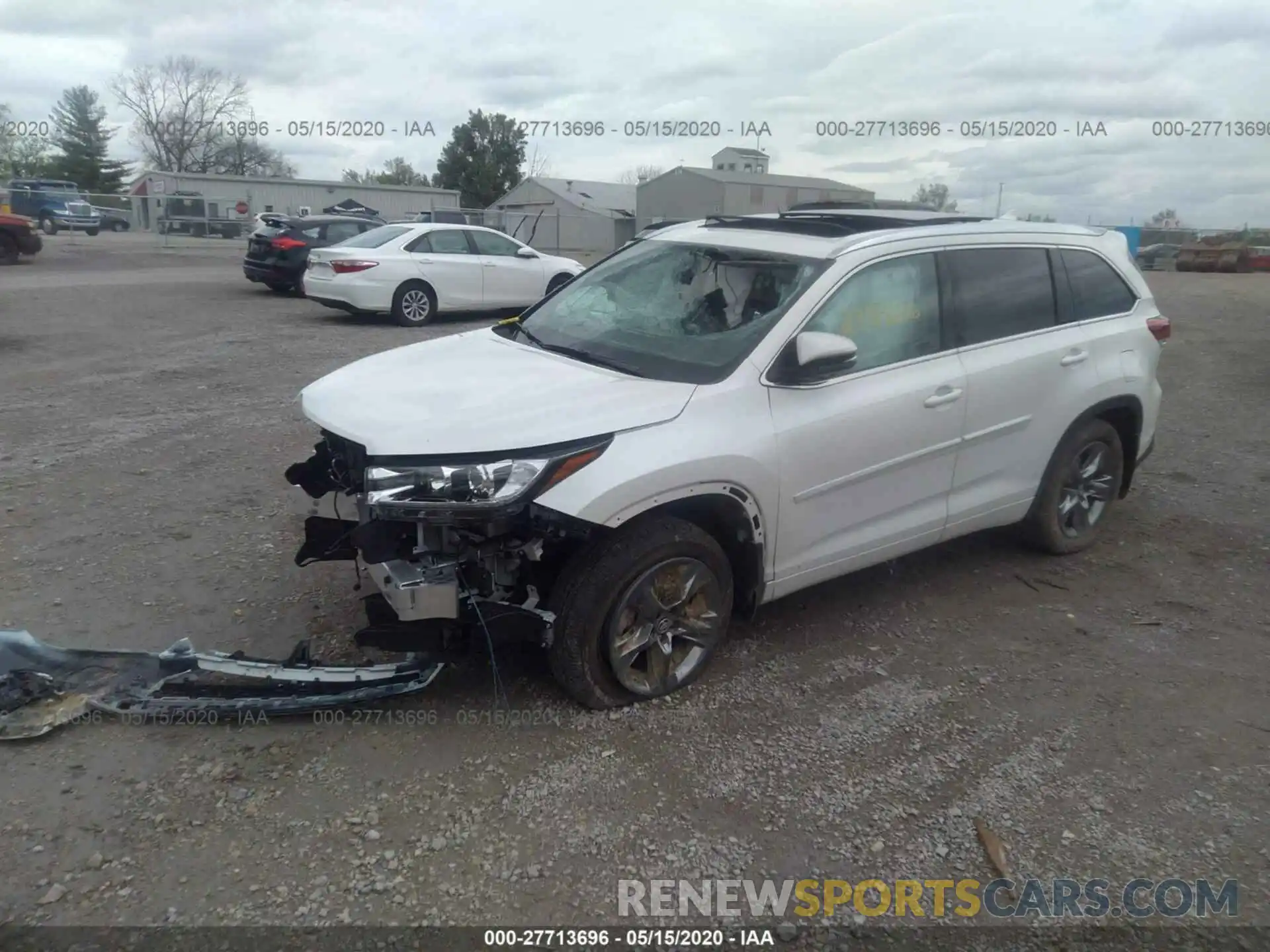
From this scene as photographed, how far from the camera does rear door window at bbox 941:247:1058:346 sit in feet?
15.2

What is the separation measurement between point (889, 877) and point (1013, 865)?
1.36 feet

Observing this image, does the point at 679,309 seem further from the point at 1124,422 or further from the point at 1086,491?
→ the point at 1124,422

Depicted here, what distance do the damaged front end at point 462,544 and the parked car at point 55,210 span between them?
3949 cm

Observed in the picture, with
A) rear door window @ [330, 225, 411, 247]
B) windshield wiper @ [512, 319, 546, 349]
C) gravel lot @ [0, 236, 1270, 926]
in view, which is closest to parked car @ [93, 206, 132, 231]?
rear door window @ [330, 225, 411, 247]

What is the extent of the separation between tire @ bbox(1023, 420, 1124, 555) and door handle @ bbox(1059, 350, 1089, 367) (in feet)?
1.19

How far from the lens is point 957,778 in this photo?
3426 mm

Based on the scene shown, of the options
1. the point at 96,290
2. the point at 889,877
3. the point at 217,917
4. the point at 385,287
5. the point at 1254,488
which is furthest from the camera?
the point at 96,290

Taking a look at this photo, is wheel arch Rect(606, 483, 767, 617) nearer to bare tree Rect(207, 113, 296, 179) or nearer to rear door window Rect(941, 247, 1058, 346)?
rear door window Rect(941, 247, 1058, 346)

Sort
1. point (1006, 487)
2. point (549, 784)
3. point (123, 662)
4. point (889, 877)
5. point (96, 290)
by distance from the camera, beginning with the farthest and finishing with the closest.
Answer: point (96, 290)
point (1006, 487)
point (123, 662)
point (549, 784)
point (889, 877)

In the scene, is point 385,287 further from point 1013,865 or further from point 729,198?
point 729,198

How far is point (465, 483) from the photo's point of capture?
331 cm

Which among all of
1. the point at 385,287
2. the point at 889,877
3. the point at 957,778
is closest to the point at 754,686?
the point at 957,778

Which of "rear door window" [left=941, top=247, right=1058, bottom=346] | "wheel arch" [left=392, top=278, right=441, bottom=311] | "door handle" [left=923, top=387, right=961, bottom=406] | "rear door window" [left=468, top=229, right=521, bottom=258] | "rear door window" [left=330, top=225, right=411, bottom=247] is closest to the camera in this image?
"door handle" [left=923, top=387, right=961, bottom=406]

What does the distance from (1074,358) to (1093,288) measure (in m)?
0.55
